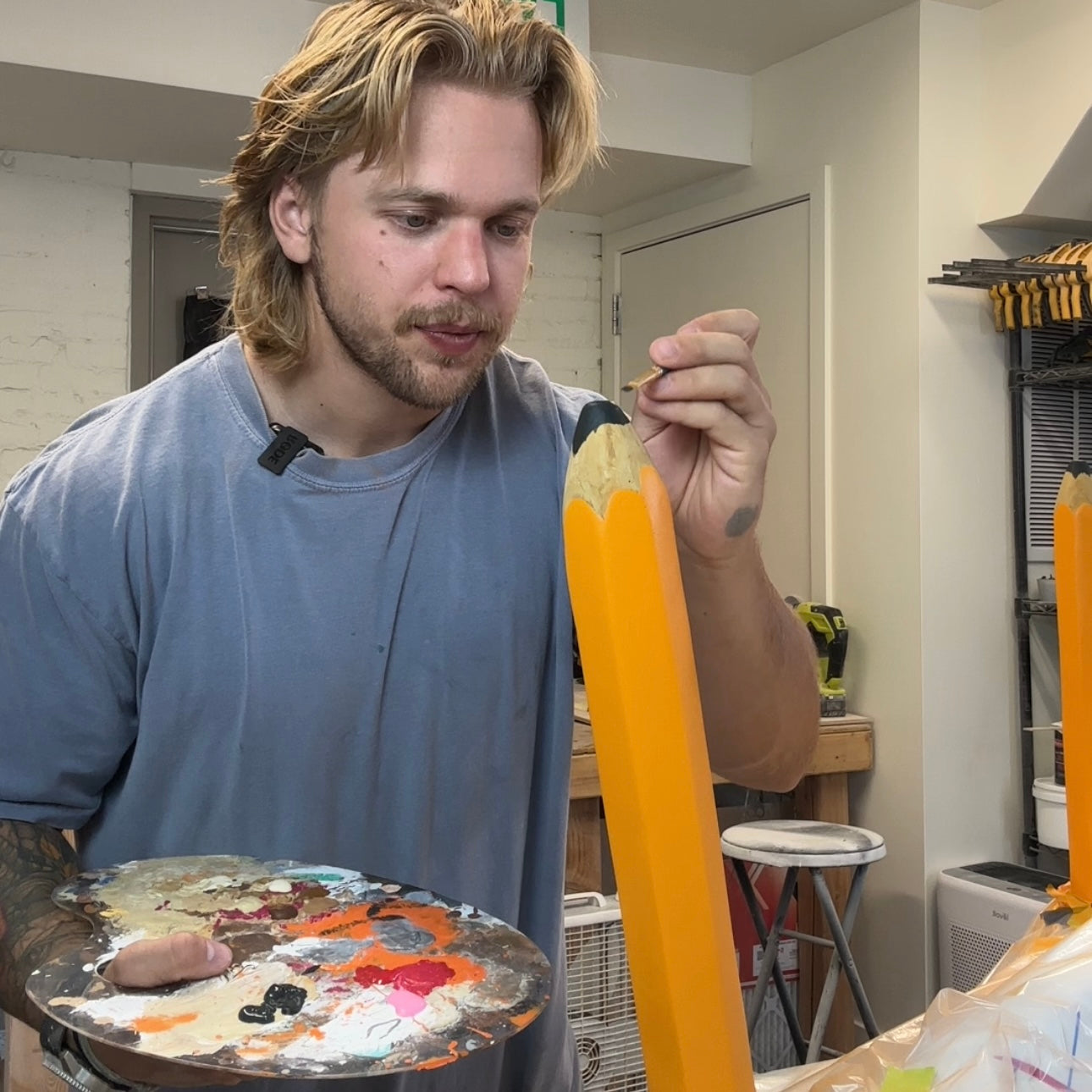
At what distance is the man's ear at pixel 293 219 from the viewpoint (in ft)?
4.09

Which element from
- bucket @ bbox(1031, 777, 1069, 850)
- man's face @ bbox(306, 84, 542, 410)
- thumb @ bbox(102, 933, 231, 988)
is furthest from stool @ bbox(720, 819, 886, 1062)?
thumb @ bbox(102, 933, 231, 988)

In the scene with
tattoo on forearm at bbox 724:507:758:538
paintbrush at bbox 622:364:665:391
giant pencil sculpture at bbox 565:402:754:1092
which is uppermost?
paintbrush at bbox 622:364:665:391

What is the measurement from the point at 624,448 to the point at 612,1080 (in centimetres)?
227

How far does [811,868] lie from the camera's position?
2852 millimetres

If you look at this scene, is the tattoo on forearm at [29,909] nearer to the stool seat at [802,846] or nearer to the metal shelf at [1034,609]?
the stool seat at [802,846]

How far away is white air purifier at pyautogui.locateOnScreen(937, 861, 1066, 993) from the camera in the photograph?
283 centimetres

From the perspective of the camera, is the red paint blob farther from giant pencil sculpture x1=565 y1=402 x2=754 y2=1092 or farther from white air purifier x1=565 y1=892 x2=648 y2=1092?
white air purifier x1=565 y1=892 x2=648 y2=1092

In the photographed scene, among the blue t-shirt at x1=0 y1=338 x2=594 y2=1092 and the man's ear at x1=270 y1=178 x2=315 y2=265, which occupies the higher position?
the man's ear at x1=270 y1=178 x2=315 y2=265

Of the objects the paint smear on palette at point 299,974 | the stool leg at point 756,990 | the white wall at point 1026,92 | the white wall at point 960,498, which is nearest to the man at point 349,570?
the paint smear on palette at point 299,974

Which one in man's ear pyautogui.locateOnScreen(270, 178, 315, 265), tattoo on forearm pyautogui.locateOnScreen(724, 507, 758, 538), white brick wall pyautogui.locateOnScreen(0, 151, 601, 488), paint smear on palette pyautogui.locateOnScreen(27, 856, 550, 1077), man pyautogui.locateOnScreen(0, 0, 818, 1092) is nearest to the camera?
paint smear on palette pyautogui.locateOnScreen(27, 856, 550, 1077)

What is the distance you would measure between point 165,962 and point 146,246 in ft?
9.94

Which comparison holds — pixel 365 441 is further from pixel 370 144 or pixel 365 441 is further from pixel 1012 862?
pixel 1012 862

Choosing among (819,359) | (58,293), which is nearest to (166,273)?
(58,293)

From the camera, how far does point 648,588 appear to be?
543 millimetres
